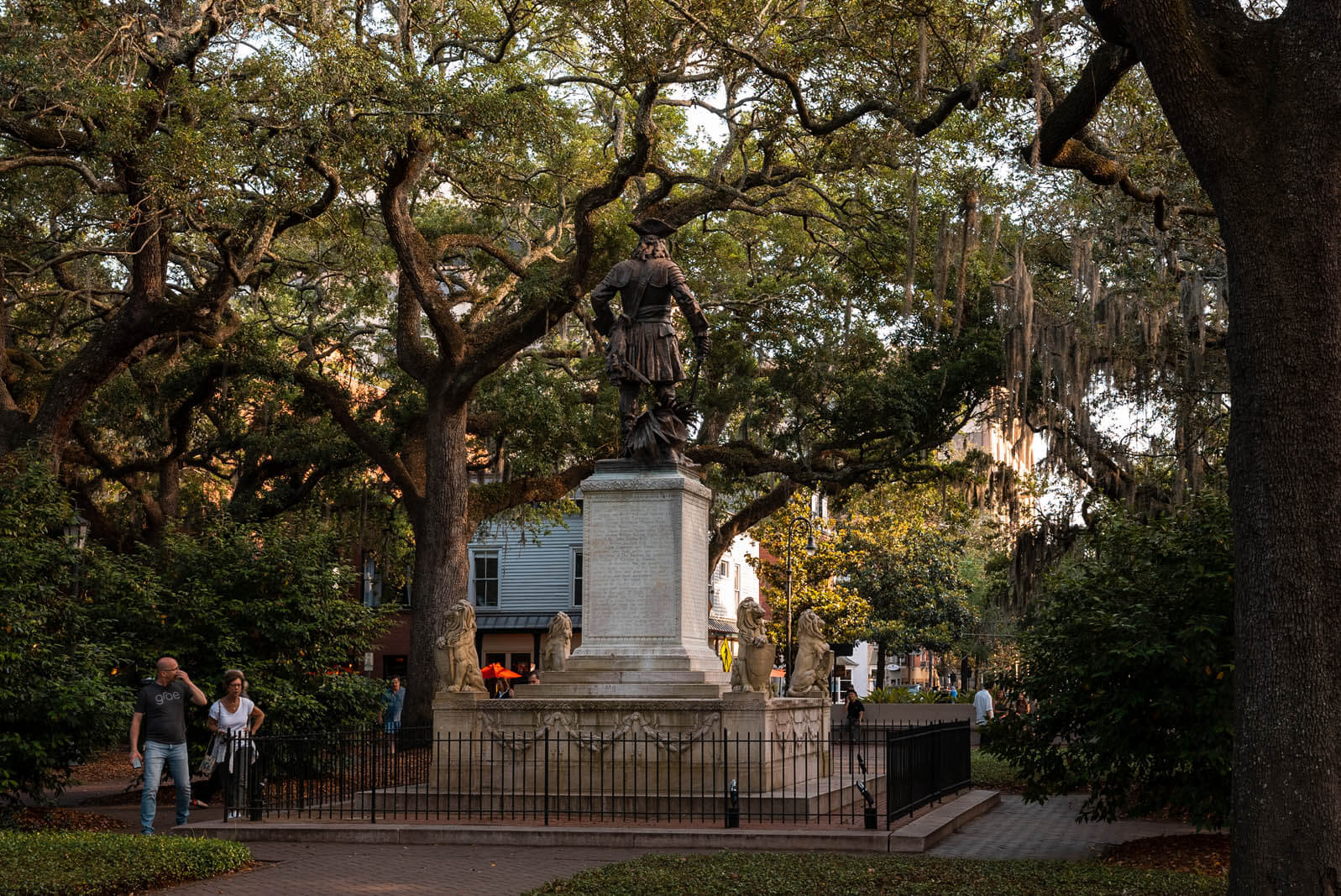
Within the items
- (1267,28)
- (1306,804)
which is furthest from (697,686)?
(1267,28)

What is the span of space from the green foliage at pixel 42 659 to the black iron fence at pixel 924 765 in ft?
28.2

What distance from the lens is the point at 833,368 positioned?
28.1 metres

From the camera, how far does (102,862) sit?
11148 millimetres

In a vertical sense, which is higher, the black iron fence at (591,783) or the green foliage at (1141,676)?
the green foliage at (1141,676)

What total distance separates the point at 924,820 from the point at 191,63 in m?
15.6

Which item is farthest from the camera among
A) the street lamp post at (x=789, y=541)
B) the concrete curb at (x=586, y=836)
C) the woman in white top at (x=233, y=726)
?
the street lamp post at (x=789, y=541)

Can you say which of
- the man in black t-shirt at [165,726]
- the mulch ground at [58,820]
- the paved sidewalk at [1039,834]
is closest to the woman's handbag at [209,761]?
Result: the man in black t-shirt at [165,726]

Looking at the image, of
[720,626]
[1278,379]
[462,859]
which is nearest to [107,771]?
[462,859]

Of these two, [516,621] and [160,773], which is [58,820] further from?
[516,621]

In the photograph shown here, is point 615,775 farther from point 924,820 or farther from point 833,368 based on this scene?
point 833,368

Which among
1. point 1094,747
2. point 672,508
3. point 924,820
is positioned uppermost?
point 672,508

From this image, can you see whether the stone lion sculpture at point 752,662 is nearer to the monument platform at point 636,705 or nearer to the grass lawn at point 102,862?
the monument platform at point 636,705

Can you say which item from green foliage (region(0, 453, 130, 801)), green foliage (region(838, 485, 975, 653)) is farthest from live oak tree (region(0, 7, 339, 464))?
green foliage (region(838, 485, 975, 653))

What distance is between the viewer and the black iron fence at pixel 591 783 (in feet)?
48.3
